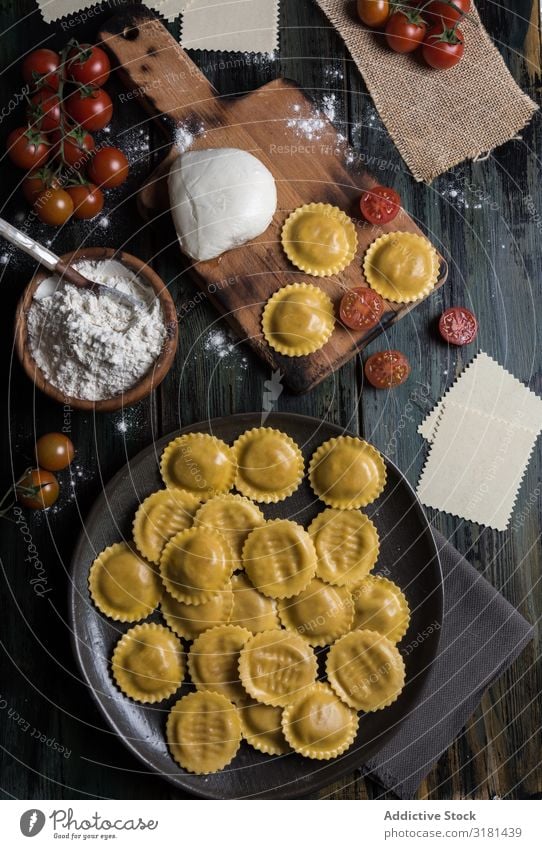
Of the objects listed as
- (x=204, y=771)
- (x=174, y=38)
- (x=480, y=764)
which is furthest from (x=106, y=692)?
(x=174, y=38)

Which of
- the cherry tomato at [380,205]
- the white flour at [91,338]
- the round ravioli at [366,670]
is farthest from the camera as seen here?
the cherry tomato at [380,205]

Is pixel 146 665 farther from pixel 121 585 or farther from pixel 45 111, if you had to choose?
pixel 45 111

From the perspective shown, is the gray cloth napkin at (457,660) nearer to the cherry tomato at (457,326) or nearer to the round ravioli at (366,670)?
the round ravioli at (366,670)

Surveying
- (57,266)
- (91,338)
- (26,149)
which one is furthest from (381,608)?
(26,149)

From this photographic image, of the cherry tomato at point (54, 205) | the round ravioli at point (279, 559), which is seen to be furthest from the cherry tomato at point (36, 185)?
the round ravioli at point (279, 559)

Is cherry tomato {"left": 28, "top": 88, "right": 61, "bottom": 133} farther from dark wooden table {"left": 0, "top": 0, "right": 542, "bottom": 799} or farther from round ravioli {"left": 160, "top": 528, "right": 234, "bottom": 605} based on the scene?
round ravioli {"left": 160, "top": 528, "right": 234, "bottom": 605}

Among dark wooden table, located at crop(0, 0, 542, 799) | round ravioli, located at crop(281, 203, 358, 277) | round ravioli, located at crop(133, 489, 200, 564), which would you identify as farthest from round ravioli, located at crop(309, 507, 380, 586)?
round ravioli, located at crop(281, 203, 358, 277)
